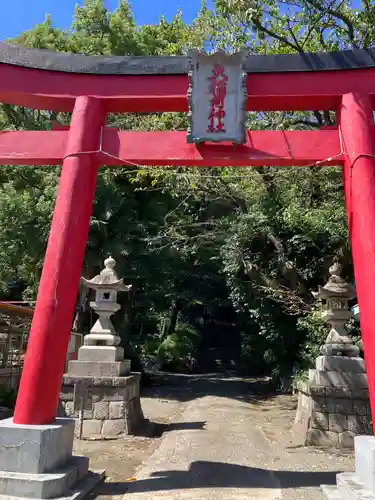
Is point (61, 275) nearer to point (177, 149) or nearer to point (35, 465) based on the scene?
point (35, 465)

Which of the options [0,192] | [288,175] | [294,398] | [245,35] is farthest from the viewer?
[0,192]

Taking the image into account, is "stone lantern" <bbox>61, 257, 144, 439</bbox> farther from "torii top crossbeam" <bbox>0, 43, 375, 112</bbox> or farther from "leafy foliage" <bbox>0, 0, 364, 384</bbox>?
"torii top crossbeam" <bbox>0, 43, 375, 112</bbox>

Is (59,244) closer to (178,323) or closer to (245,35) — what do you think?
(245,35)

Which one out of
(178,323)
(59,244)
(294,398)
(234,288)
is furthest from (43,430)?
(178,323)

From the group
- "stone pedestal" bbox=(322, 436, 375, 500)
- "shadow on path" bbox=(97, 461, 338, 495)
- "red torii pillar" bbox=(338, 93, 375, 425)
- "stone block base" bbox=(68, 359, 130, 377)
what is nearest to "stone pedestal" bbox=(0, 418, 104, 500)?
"shadow on path" bbox=(97, 461, 338, 495)

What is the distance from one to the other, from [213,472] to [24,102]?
5.71 m

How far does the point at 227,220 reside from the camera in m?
15.1

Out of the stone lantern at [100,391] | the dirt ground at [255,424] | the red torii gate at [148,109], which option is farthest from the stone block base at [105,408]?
the red torii gate at [148,109]

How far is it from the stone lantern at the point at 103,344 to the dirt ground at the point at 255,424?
4.55 feet

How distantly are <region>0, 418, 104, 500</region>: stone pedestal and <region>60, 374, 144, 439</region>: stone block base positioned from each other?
4.08m

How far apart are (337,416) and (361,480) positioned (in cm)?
416

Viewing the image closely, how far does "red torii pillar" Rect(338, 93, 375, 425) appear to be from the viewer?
4789 mm

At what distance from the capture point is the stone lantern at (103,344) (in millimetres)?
9141

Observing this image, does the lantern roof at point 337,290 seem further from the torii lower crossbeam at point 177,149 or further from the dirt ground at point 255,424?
the torii lower crossbeam at point 177,149
